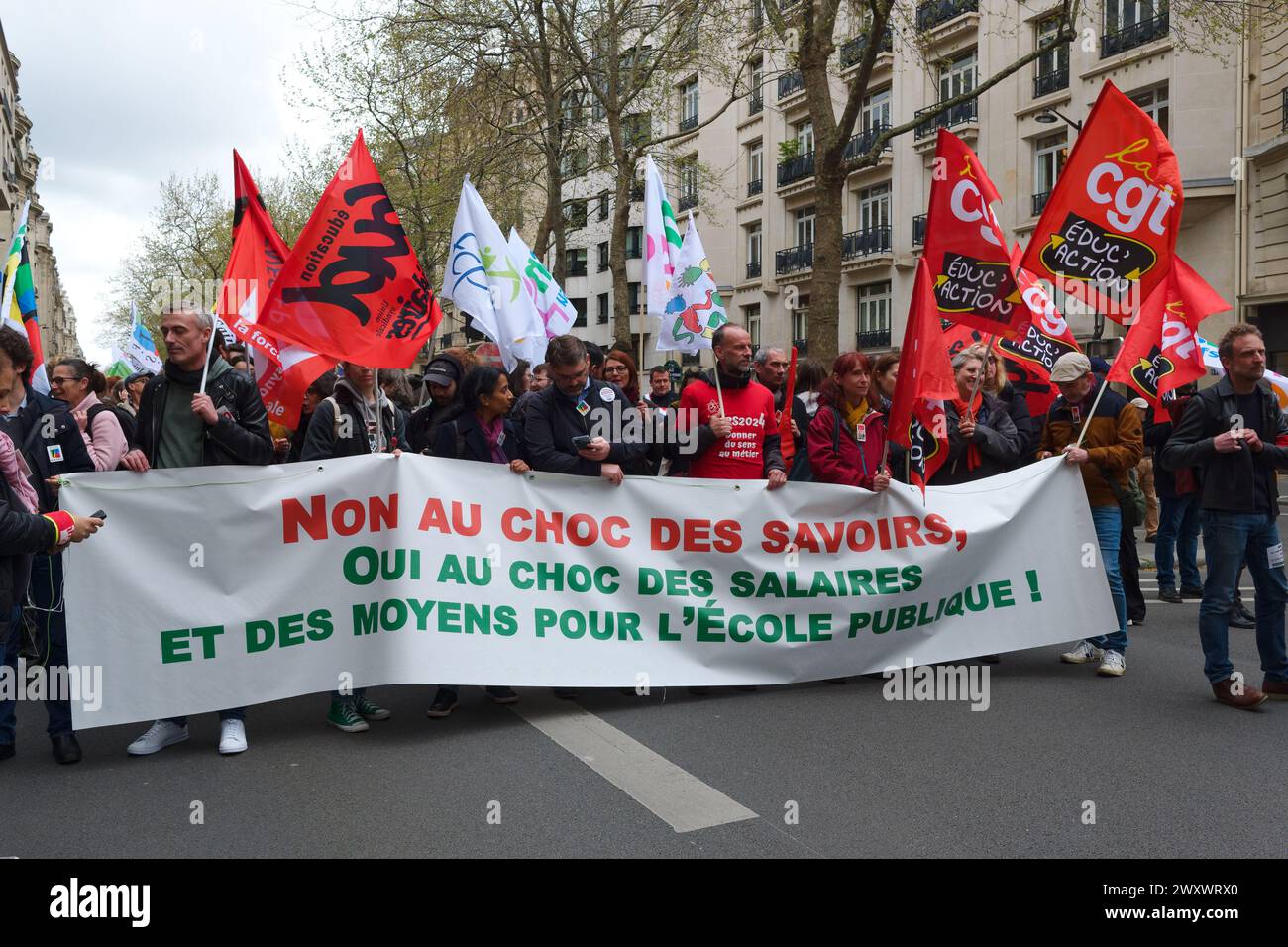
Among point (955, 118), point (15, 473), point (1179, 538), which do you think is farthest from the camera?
point (955, 118)

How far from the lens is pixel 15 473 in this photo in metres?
4.69

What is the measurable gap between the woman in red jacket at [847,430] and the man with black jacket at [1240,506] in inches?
66.9

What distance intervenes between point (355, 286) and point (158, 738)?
93.4 inches

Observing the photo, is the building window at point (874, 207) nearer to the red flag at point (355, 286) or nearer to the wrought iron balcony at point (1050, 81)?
the wrought iron balcony at point (1050, 81)

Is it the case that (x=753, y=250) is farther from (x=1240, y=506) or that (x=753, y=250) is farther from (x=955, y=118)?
(x=1240, y=506)

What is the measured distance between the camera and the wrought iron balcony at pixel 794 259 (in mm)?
37438

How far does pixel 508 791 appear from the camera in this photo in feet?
15.0

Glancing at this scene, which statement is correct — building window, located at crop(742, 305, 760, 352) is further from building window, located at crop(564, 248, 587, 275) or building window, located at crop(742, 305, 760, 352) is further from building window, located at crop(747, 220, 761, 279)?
building window, located at crop(564, 248, 587, 275)

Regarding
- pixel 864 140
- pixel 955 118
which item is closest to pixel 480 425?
pixel 955 118

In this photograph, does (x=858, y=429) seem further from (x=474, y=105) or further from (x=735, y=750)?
(x=474, y=105)

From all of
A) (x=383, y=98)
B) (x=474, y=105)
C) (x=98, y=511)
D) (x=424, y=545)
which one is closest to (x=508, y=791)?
(x=424, y=545)

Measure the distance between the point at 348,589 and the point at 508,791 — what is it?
1454 mm

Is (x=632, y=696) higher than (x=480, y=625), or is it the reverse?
(x=480, y=625)

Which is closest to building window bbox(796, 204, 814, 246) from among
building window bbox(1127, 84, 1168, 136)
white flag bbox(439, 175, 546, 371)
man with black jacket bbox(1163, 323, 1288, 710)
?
building window bbox(1127, 84, 1168, 136)
